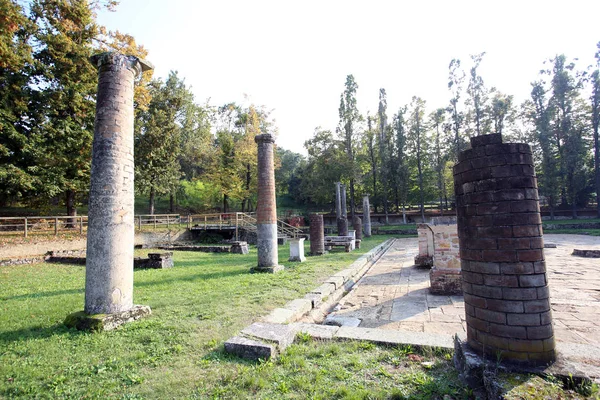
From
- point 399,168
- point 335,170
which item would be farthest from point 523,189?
point 399,168

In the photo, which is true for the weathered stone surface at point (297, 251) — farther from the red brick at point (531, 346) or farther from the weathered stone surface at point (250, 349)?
the red brick at point (531, 346)

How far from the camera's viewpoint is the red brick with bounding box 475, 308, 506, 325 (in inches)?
96.4

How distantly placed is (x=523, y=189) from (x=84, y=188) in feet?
69.7

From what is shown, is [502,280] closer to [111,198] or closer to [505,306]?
[505,306]

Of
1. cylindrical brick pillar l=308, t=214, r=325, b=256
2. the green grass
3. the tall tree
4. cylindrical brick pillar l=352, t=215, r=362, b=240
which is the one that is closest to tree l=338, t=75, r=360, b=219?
the tall tree

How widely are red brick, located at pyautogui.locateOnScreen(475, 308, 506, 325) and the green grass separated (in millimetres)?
1324

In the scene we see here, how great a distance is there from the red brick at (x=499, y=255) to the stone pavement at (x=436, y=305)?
1.44 meters

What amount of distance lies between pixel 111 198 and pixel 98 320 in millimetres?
1757

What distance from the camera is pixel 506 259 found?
2453 millimetres

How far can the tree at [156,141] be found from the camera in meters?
22.1

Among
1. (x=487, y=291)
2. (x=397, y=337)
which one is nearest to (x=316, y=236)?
(x=397, y=337)

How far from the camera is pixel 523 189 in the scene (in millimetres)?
2488

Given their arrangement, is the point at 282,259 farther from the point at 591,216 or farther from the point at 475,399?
the point at 591,216

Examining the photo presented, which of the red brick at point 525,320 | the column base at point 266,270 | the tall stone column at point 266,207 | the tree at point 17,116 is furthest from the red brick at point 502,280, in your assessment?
the tree at point 17,116
